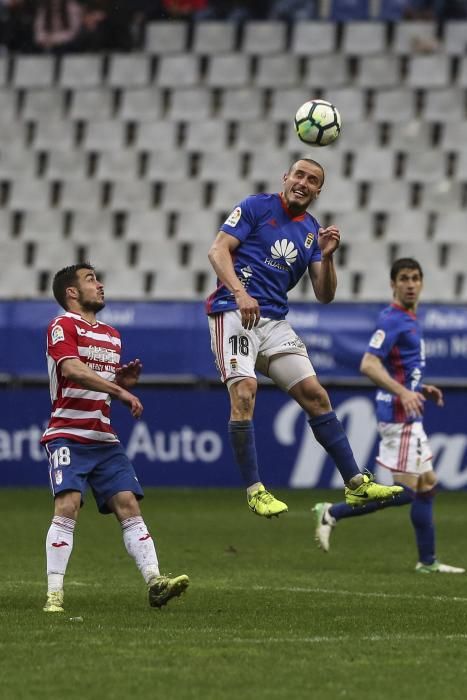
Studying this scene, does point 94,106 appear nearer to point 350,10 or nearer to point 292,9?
point 292,9

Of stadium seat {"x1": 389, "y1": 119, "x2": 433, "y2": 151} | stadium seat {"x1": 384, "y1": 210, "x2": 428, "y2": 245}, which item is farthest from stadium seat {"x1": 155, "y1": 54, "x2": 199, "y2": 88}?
stadium seat {"x1": 384, "y1": 210, "x2": 428, "y2": 245}

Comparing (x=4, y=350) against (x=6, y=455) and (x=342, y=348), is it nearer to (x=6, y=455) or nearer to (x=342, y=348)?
(x=6, y=455)

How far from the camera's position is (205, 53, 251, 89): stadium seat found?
23.2 m

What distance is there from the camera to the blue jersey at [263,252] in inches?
334

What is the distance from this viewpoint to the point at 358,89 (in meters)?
22.5

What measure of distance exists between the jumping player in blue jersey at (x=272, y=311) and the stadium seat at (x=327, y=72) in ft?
47.7

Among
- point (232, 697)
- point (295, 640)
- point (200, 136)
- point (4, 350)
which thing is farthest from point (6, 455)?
point (232, 697)

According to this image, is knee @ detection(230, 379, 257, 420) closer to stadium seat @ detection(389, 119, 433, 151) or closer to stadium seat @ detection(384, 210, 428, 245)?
stadium seat @ detection(384, 210, 428, 245)

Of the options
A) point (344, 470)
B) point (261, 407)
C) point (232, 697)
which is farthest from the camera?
point (261, 407)

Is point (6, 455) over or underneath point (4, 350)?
underneath

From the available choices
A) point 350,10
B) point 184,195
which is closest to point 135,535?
point 184,195

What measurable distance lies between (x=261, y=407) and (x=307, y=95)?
6.35 meters

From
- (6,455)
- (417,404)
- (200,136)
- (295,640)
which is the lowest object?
(6,455)

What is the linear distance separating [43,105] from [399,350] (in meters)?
14.4
